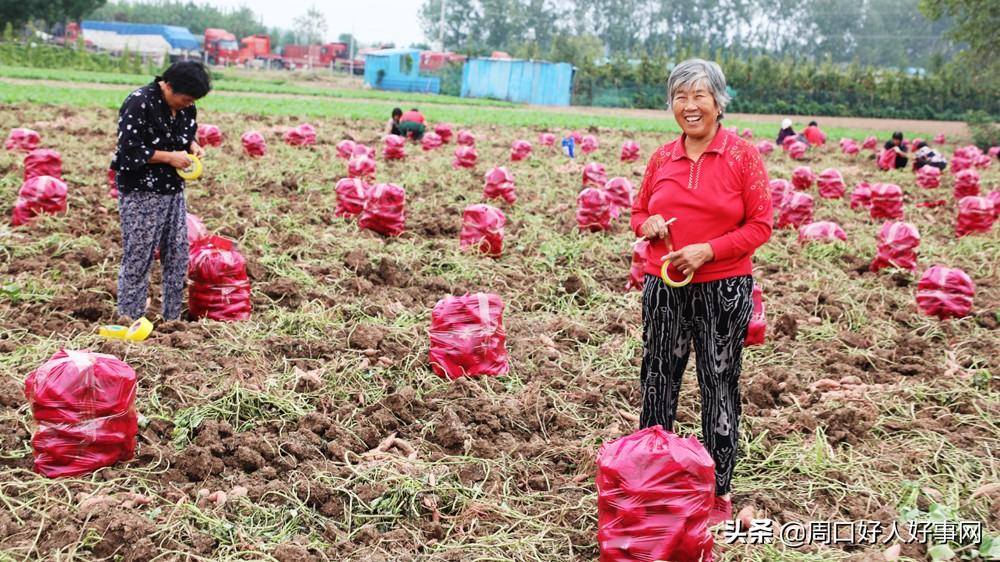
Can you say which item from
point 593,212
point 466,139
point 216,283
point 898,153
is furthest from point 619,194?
point 898,153

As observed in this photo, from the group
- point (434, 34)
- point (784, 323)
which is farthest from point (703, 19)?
point (784, 323)

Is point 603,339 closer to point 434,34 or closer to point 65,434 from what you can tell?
point 65,434

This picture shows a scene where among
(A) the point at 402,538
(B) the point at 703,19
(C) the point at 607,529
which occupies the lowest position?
(A) the point at 402,538

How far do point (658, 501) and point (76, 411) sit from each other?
2400 millimetres

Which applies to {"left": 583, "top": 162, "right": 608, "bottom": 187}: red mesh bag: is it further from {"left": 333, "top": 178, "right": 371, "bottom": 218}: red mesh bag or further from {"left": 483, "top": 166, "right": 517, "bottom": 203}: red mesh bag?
{"left": 333, "top": 178, "right": 371, "bottom": 218}: red mesh bag

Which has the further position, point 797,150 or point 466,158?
point 797,150

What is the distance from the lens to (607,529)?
3.18 meters

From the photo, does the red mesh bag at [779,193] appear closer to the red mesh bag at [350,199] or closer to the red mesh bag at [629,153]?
the red mesh bag at [350,199]

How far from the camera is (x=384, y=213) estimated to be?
8438 mm

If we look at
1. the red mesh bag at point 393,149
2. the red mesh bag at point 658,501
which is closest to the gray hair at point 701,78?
the red mesh bag at point 658,501

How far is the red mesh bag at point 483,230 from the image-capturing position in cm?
789

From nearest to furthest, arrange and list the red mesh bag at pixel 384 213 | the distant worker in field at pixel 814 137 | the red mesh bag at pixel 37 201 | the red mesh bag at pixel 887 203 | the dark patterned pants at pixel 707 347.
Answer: the dark patterned pants at pixel 707 347
the red mesh bag at pixel 37 201
the red mesh bag at pixel 384 213
the red mesh bag at pixel 887 203
the distant worker in field at pixel 814 137

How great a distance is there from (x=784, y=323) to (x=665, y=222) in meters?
3.30

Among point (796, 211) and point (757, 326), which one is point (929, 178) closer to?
point (796, 211)
